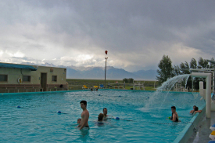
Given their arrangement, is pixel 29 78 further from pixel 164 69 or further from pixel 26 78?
pixel 164 69

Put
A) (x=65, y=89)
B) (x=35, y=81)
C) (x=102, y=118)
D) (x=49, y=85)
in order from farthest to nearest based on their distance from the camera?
(x=65, y=89)
(x=49, y=85)
(x=35, y=81)
(x=102, y=118)

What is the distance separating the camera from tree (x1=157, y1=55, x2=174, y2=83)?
114 ft

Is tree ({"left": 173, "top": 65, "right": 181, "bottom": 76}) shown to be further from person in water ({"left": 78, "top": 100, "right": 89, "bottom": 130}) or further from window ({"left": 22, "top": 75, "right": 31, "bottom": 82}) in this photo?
person in water ({"left": 78, "top": 100, "right": 89, "bottom": 130})

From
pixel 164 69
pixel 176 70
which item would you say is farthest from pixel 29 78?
pixel 176 70

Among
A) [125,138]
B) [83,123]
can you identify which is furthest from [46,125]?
[125,138]

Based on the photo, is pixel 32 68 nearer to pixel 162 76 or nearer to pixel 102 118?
pixel 102 118

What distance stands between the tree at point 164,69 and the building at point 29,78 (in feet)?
59.5

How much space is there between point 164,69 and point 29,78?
932 inches

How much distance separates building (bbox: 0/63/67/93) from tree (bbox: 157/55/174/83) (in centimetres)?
1815

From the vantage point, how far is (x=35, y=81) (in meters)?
22.8

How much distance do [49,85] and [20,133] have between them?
62.2ft

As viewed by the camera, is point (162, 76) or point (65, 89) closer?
point (65, 89)

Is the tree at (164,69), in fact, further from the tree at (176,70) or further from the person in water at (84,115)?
the person in water at (84,115)

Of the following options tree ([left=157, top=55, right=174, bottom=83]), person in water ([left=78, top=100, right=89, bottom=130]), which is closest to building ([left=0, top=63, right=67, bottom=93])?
person in water ([left=78, top=100, right=89, bottom=130])
